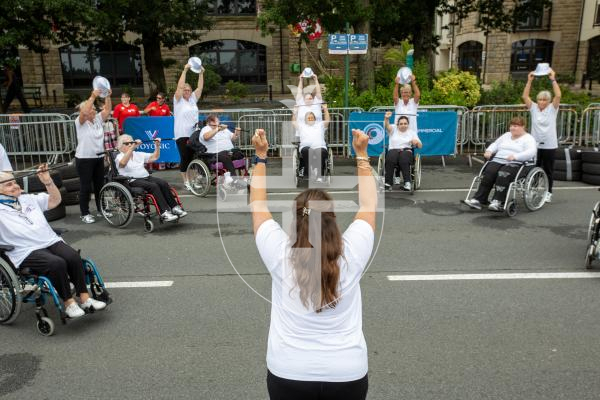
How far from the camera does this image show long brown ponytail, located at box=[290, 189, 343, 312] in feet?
7.26

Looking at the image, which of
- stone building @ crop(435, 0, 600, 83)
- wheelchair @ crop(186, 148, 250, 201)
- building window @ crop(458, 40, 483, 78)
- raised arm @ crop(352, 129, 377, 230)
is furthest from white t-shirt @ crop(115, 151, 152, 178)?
building window @ crop(458, 40, 483, 78)

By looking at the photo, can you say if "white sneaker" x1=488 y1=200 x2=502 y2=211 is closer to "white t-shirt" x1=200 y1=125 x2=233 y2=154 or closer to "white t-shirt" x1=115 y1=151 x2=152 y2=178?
"white t-shirt" x1=200 y1=125 x2=233 y2=154

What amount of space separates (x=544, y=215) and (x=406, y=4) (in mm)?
13069

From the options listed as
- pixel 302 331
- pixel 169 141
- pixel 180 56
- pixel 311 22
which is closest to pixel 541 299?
pixel 302 331

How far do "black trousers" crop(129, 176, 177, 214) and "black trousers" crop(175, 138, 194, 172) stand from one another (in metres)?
2.33

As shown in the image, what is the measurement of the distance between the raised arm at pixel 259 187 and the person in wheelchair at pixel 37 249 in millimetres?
2646

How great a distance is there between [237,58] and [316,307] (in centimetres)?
3257

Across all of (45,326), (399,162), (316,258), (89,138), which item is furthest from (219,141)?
(316,258)

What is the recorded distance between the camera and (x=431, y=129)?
40.5ft

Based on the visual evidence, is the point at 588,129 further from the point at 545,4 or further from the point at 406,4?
the point at 545,4

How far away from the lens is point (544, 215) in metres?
8.10

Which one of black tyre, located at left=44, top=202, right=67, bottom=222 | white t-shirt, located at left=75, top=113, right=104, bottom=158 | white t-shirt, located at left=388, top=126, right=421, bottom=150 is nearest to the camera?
white t-shirt, located at left=75, top=113, right=104, bottom=158

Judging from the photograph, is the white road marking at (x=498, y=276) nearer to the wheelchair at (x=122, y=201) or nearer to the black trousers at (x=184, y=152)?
the wheelchair at (x=122, y=201)

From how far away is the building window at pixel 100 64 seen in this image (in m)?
32.5
